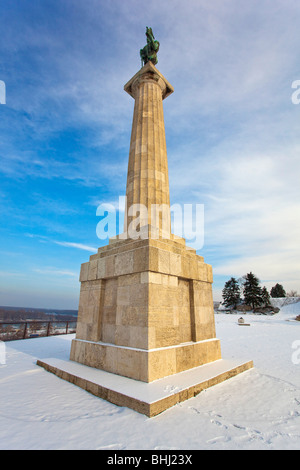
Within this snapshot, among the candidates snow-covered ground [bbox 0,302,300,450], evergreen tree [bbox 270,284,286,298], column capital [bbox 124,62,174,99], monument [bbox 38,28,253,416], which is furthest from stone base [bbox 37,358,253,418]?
evergreen tree [bbox 270,284,286,298]

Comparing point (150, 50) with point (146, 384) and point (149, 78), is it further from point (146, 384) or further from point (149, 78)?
point (146, 384)

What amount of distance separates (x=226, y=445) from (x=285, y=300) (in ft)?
203

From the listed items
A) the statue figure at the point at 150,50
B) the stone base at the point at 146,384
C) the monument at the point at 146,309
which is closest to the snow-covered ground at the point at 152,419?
the stone base at the point at 146,384

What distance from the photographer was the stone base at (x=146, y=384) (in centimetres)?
421

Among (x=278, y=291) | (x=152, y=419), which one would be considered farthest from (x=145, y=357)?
(x=278, y=291)

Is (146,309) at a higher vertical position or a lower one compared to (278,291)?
lower

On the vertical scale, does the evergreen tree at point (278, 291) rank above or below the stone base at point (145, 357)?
above

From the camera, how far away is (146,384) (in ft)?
16.4

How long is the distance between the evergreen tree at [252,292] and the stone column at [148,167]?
51.4 m

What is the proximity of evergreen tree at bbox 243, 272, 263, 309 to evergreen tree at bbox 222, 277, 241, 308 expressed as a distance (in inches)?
149

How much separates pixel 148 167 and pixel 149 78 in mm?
4938

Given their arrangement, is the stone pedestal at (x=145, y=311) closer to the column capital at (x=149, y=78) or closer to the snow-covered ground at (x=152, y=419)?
the snow-covered ground at (x=152, y=419)
